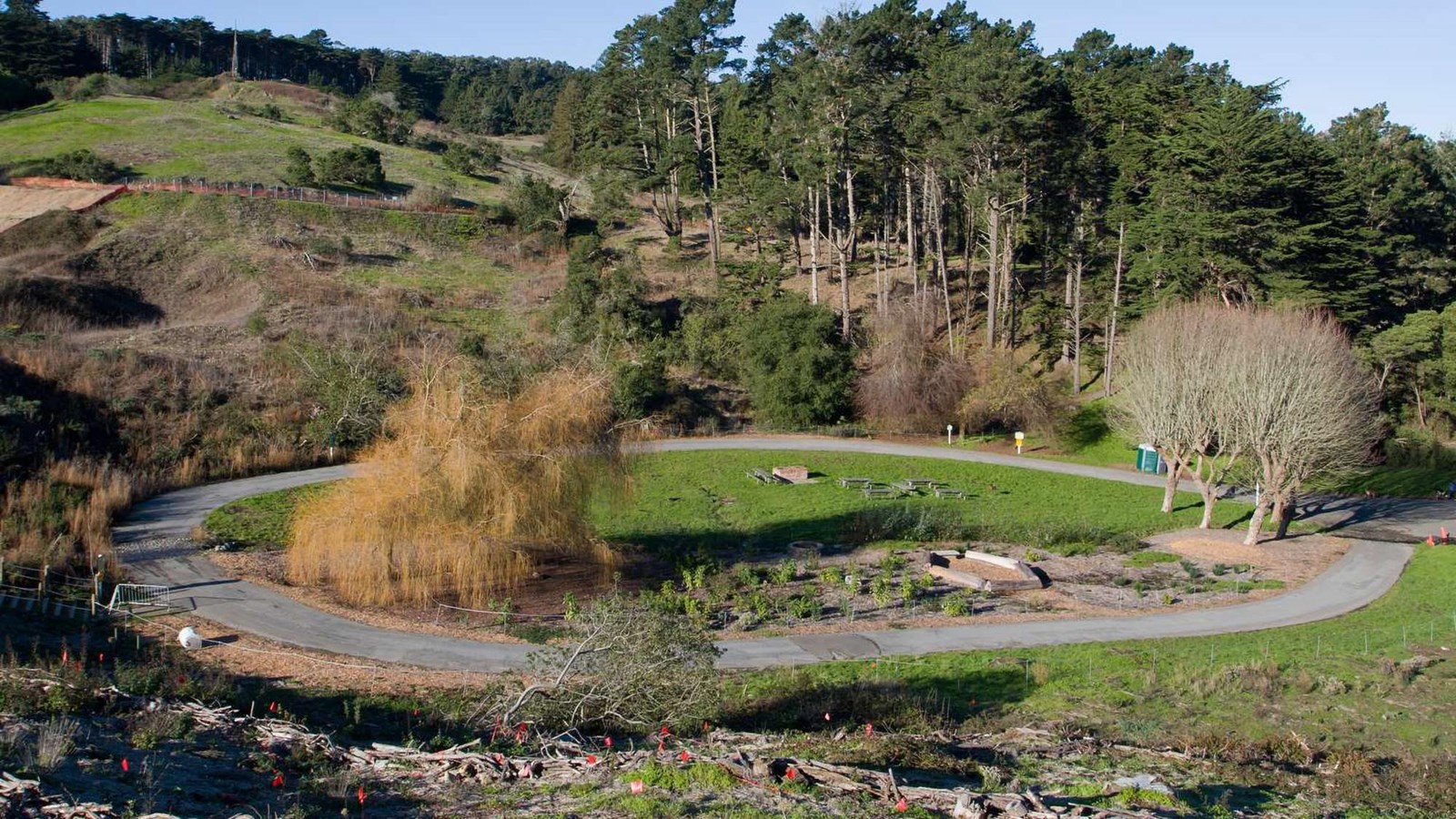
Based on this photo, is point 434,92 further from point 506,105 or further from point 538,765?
point 538,765

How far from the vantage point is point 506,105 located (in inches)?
4695

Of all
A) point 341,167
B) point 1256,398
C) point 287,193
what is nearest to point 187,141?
point 341,167

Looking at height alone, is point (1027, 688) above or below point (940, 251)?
below

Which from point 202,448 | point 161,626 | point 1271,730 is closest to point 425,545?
point 161,626

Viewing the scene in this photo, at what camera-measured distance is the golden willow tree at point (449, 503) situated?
21125 millimetres

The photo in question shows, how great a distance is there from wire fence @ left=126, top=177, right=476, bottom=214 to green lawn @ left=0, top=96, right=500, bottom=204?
1586 millimetres

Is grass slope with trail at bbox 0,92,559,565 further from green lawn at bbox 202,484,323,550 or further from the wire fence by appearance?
green lawn at bbox 202,484,323,550

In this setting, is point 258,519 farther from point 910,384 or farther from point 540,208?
point 540,208

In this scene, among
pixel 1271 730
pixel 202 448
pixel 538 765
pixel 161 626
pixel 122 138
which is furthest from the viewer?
pixel 122 138

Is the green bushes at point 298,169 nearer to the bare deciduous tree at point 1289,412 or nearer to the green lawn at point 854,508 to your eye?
the green lawn at point 854,508

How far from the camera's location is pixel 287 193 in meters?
64.4

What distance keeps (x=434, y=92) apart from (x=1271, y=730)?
126638mm

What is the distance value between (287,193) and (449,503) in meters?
50.9

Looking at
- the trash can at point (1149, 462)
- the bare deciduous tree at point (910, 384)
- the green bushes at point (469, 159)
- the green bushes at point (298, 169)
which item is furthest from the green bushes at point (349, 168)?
the trash can at point (1149, 462)
